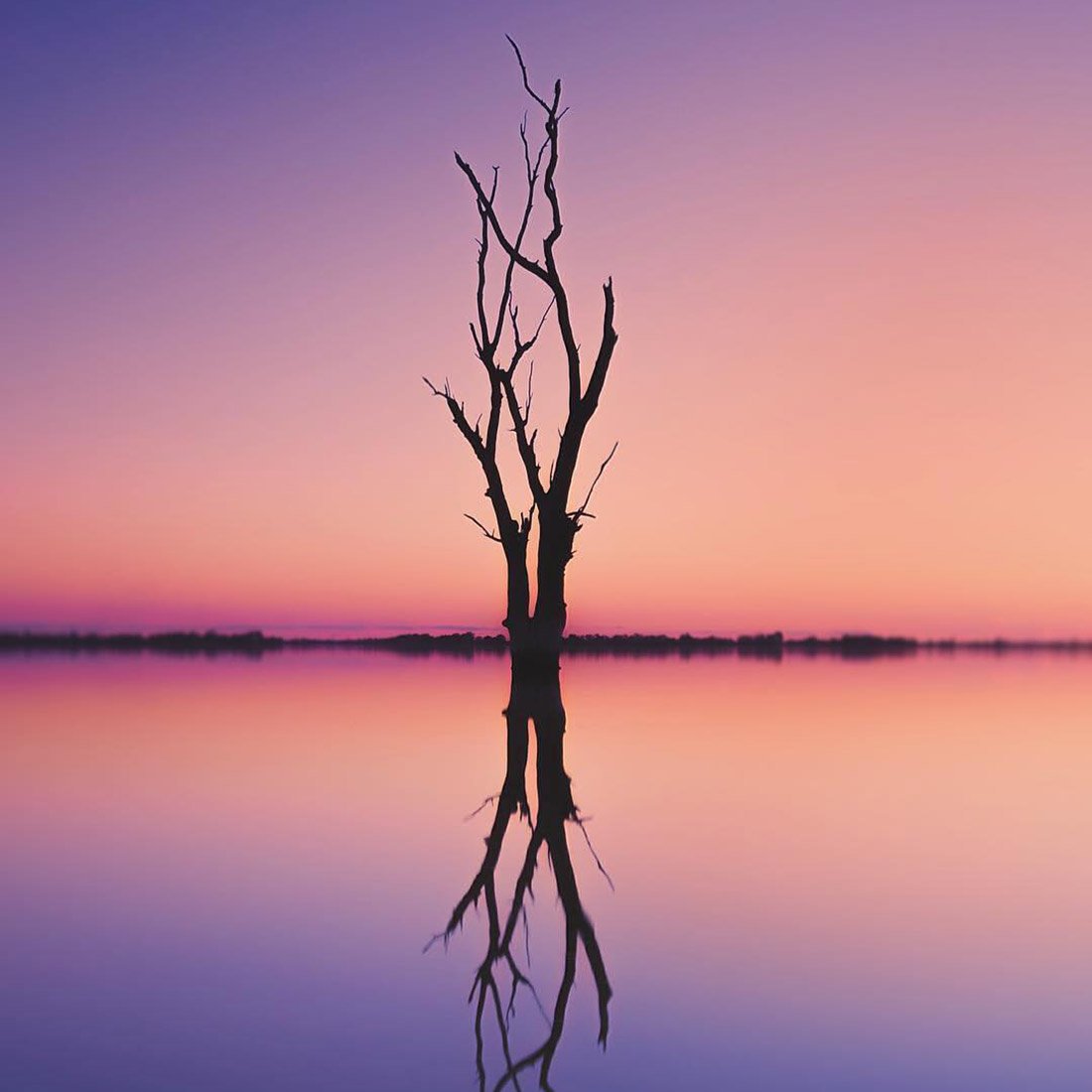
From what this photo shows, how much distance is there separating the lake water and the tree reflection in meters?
0.02

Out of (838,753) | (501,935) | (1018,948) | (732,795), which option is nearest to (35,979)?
(501,935)

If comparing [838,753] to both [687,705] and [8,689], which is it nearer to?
[687,705]

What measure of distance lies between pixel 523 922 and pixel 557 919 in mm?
91

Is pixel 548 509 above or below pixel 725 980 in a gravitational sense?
above

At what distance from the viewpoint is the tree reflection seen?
2199 mm

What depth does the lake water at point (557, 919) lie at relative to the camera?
6.94 ft

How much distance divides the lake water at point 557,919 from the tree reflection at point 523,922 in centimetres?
2

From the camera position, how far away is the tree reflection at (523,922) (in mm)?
2199

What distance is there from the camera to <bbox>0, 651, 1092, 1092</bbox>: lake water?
2.12 m

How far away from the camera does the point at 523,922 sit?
10.2ft

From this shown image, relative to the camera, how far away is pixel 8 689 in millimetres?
13789

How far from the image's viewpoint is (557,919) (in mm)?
3105

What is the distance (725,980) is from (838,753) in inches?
197

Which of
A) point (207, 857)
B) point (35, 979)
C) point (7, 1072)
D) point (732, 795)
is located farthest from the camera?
point (732, 795)
